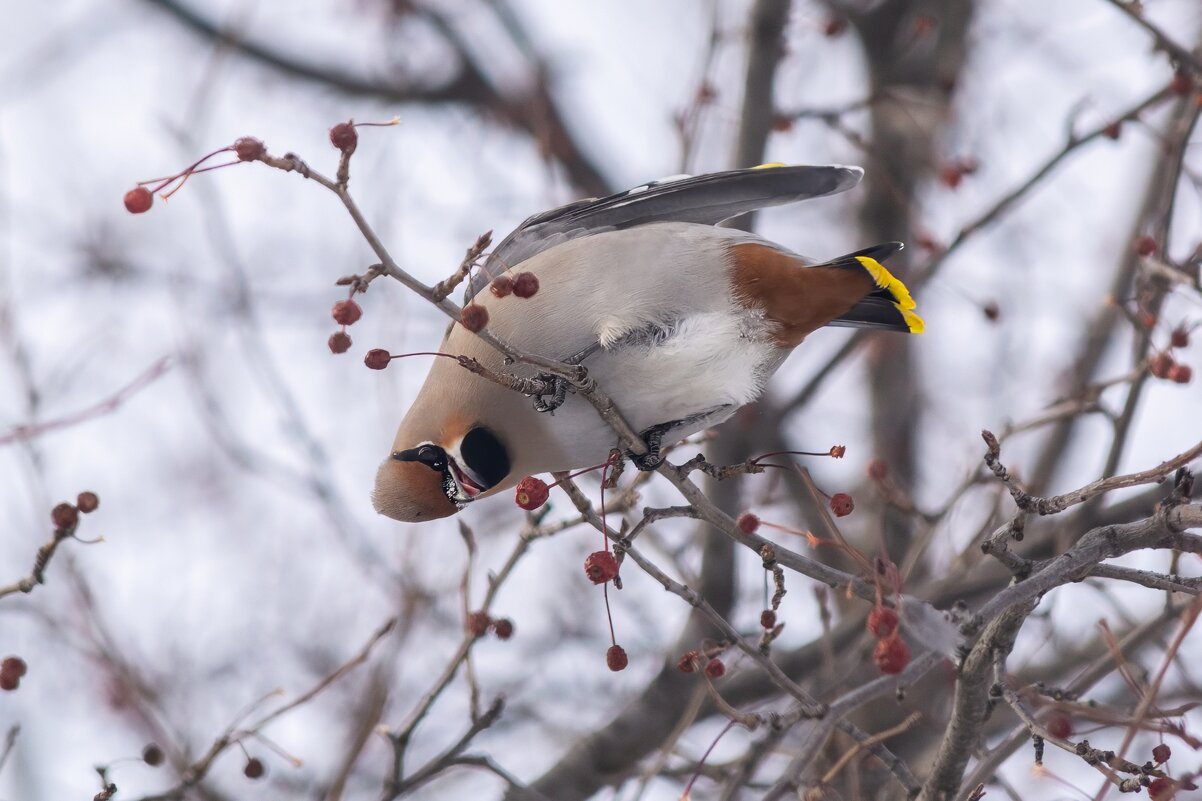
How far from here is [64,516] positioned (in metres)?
2.48

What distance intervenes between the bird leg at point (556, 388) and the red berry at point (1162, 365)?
1.54 meters

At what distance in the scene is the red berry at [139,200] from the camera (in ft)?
8.25

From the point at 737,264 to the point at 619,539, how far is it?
120 centimetres

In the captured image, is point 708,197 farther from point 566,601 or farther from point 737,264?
point 566,601

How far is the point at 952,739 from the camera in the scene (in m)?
2.46

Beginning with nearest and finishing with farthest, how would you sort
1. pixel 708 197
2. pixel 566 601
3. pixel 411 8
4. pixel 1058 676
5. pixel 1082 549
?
pixel 1082 549, pixel 708 197, pixel 1058 676, pixel 566 601, pixel 411 8

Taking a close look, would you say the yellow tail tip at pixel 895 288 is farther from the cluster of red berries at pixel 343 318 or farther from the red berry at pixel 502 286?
the cluster of red berries at pixel 343 318

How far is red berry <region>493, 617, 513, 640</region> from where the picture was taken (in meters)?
3.09

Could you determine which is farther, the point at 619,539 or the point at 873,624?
the point at 619,539

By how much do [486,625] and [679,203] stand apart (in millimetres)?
1507

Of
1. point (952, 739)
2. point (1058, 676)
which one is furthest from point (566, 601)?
point (952, 739)

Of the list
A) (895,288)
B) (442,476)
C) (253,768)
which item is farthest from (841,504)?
(253,768)

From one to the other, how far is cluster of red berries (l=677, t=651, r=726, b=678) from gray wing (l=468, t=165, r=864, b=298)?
4.77ft

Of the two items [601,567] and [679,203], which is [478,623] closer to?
[601,567]
